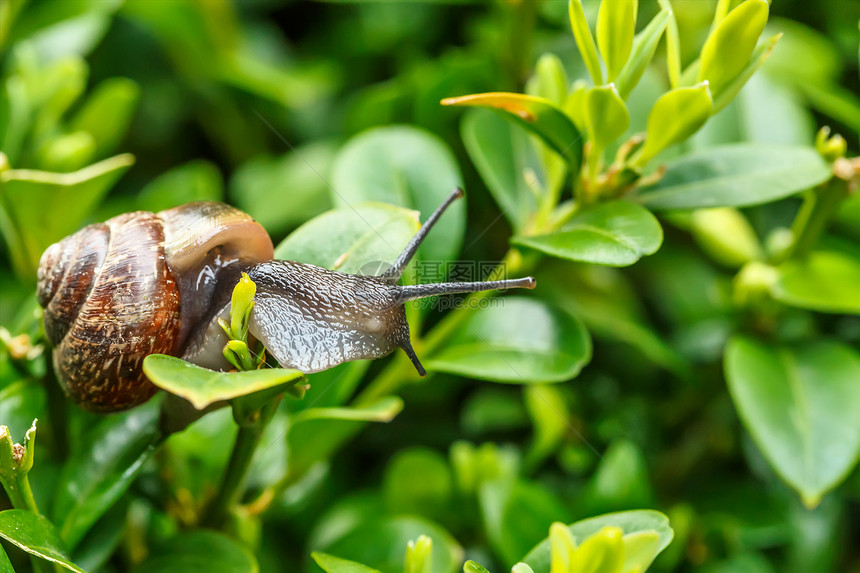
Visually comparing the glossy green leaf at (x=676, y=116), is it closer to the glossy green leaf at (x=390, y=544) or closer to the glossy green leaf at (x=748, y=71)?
the glossy green leaf at (x=748, y=71)

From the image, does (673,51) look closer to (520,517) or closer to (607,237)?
(607,237)

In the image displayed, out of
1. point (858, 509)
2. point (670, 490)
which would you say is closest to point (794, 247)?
point (670, 490)

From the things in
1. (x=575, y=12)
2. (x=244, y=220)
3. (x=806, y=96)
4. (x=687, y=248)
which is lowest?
(x=687, y=248)

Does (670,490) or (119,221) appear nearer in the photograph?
(119,221)

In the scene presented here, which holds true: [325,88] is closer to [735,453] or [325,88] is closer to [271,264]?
[271,264]

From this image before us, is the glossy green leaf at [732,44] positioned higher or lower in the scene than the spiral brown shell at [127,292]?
higher

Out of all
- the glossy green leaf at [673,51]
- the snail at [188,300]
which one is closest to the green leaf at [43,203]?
the snail at [188,300]
